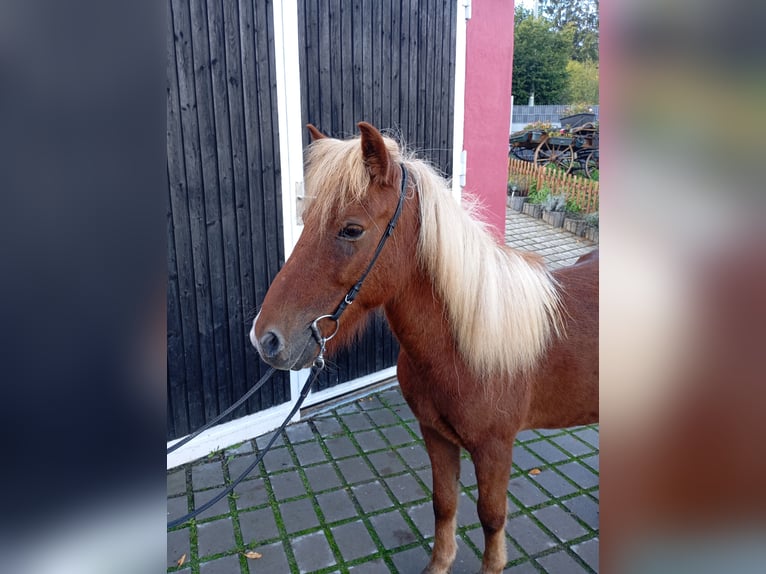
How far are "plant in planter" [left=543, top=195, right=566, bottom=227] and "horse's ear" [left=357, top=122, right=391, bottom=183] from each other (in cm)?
941

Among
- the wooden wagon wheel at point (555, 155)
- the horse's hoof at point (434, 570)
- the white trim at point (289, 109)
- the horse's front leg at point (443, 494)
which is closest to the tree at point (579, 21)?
the horse's front leg at point (443, 494)

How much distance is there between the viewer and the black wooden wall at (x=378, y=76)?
145 inches

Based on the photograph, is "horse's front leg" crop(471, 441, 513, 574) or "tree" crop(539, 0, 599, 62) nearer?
"tree" crop(539, 0, 599, 62)

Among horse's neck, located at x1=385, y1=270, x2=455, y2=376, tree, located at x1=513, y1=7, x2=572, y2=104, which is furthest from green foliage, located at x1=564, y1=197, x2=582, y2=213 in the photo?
horse's neck, located at x1=385, y1=270, x2=455, y2=376

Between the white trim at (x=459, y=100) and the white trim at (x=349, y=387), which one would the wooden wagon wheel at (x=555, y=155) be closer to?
the white trim at (x=459, y=100)

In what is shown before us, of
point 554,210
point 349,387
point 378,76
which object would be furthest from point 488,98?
point 554,210

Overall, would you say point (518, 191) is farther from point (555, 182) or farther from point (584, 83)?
point (584, 83)

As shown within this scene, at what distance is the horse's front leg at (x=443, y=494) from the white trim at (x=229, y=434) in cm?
180

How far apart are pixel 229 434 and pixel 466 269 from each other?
8.58ft

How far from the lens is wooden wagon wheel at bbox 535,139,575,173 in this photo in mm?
12016

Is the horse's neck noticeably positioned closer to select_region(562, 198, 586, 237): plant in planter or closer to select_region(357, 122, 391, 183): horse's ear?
select_region(357, 122, 391, 183): horse's ear
